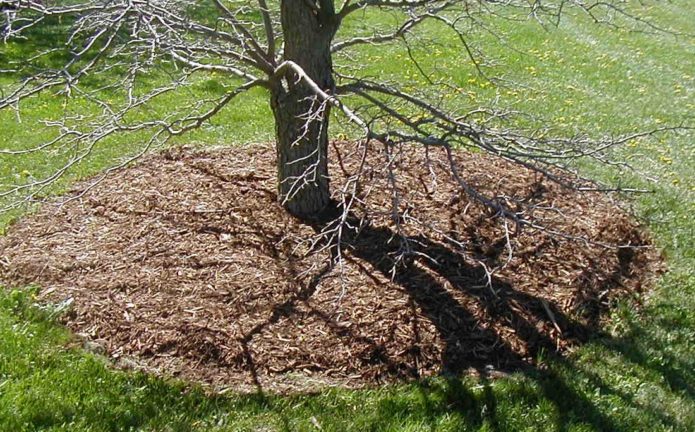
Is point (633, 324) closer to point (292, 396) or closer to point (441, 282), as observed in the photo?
point (441, 282)

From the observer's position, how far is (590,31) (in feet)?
45.2

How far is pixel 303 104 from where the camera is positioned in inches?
200

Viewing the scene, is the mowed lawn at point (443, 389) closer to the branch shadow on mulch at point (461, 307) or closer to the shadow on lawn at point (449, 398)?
the shadow on lawn at point (449, 398)

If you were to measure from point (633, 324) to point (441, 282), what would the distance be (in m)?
1.26

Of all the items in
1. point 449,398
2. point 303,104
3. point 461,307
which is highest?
point 303,104

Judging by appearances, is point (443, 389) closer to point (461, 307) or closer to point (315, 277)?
point (461, 307)

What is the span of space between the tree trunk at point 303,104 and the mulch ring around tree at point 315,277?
0.25 metres

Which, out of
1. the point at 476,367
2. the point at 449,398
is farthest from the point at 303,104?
the point at 449,398

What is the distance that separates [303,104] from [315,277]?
1.22 m

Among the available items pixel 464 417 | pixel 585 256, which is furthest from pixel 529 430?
pixel 585 256

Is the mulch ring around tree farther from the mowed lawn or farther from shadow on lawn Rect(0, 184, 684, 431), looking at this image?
the mowed lawn

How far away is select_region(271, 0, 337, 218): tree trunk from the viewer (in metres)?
4.87

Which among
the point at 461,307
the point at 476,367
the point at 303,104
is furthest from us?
A: the point at 303,104

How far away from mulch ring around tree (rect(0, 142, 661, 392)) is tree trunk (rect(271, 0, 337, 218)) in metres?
0.25
